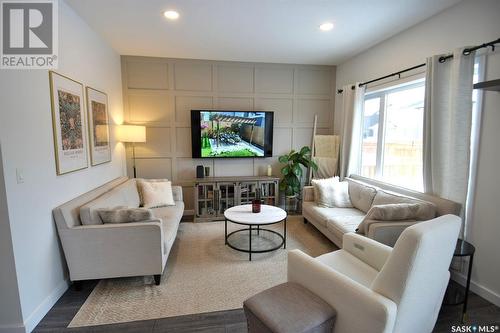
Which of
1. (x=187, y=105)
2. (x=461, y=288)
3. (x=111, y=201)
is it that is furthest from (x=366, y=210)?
(x=187, y=105)

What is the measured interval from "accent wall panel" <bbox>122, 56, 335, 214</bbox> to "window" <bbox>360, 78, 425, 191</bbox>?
1.09 m

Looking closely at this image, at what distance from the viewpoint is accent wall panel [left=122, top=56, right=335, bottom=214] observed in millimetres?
4398

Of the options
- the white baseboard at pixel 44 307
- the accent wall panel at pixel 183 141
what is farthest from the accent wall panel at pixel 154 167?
the white baseboard at pixel 44 307

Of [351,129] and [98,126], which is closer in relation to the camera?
[98,126]

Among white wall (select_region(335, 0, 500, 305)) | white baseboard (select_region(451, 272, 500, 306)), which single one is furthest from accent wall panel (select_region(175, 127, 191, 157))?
white baseboard (select_region(451, 272, 500, 306))

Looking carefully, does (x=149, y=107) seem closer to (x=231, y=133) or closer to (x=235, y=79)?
(x=231, y=133)

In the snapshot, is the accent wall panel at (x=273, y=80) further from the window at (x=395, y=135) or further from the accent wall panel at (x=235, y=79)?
the window at (x=395, y=135)

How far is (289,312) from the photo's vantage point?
1.44 meters

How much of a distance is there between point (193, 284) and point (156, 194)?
1.61 metres

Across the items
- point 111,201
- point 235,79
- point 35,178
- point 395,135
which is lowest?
point 111,201

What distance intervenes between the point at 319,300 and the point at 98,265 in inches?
78.5

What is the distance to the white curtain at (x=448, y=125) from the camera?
2.39 m

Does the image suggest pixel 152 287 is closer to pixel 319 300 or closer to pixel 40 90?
pixel 319 300

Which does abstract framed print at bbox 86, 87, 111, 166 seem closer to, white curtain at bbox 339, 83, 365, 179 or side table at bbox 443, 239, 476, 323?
white curtain at bbox 339, 83, 365, 179
